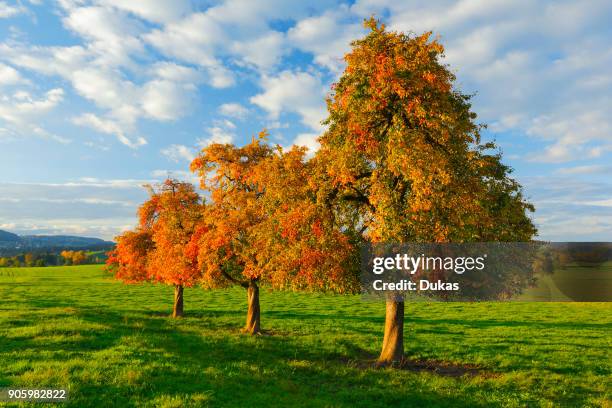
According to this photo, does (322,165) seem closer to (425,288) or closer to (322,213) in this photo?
(322,213)

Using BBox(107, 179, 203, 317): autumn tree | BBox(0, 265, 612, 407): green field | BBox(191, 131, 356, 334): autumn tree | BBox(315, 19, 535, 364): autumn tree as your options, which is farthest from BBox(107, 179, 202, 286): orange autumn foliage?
BBox(315, 19, 535, 364): autumn tree

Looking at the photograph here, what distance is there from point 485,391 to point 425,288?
5.26m

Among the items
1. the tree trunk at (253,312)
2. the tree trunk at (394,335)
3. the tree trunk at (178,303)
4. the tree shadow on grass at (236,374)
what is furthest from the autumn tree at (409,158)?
the tree trunk at (178,303)

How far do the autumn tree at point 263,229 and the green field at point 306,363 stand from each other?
183 inches

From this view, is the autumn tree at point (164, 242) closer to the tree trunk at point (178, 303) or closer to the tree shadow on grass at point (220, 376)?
the tree trunk at point (178, 303)

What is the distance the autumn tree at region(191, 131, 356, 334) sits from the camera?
2091cm

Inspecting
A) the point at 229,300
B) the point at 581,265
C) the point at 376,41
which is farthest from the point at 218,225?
the point at 581,265

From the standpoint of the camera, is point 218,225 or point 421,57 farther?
point 218,225

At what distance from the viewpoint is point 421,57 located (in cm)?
1983

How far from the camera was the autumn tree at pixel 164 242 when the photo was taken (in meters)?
33.0

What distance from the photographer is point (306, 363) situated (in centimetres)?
2231

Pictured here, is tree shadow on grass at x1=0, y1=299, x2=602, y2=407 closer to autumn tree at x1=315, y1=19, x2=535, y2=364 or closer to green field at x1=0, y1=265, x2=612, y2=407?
green field at x1=0, y1=265, x2=612, y2=407

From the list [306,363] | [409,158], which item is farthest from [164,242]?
[409,158]

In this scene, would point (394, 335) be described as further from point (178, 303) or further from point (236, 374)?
point (178, 303)
